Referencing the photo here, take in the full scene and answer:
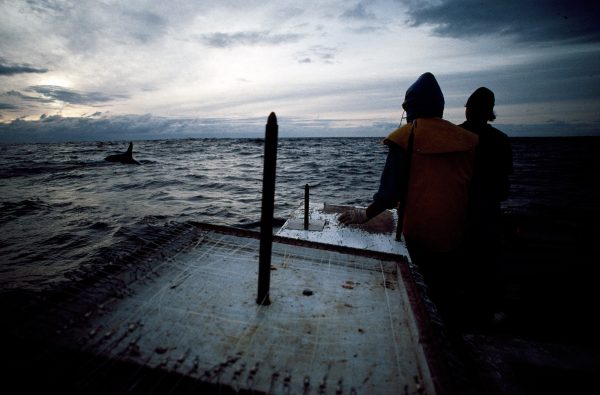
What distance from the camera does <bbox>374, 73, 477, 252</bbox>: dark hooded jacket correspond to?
2.63 metres

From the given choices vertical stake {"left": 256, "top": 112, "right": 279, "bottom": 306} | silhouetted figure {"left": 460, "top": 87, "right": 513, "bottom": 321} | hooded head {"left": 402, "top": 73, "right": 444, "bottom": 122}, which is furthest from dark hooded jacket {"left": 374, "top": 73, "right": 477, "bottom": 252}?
vertical stake {"left": 256, "top": 112, "right": 279, "bottom": 306}

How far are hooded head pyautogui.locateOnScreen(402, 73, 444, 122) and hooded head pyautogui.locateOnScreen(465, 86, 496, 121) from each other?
0.47m

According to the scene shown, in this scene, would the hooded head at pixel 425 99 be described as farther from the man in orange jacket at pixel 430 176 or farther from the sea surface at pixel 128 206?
the sea surface at pixel 128 206

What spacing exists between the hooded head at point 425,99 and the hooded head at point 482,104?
47cm

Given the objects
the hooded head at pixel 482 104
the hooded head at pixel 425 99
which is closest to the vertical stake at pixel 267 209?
the hooded head at pixel 425 99

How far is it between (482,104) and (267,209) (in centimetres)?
270

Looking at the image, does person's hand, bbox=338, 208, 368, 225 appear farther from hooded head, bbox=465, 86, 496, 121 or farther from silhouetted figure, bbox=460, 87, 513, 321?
hooded head, bbox=465, 86, 496, 121

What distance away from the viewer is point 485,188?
9.70ft

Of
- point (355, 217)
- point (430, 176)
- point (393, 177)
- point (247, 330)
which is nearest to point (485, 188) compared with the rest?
point (430, 176)

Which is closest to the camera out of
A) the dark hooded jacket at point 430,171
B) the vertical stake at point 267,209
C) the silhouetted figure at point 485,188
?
the vertical stake at point 267,209

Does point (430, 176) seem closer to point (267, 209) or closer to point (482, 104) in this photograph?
point (482, 104)

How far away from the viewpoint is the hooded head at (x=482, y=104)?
301 centimetres

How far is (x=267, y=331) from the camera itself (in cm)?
160

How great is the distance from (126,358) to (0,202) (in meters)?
13.8
